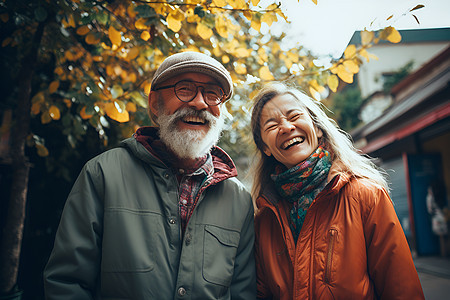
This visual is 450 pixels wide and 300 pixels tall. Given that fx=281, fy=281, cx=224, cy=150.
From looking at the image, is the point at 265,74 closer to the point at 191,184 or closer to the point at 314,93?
the point at 314,93

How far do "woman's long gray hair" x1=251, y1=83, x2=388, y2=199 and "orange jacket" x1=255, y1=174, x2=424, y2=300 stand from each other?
21 centimetres

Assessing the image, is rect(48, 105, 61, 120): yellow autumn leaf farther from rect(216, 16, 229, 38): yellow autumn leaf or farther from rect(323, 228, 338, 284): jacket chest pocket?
rect(323, 228, 338, 284): jacket chest pocket

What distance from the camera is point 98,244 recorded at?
1513 millimetres

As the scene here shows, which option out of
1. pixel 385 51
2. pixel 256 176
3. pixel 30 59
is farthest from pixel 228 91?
pixel 385 51

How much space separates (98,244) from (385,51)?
19448 mm

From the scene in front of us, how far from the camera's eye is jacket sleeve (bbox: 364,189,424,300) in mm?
1431

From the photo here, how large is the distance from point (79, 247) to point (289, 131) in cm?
142

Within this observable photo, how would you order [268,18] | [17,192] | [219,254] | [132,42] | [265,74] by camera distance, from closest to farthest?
[219,254] → [268,18] → [265,74] → [17,192] → [132,42]

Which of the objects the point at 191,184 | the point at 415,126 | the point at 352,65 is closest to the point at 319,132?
the point at 352,65

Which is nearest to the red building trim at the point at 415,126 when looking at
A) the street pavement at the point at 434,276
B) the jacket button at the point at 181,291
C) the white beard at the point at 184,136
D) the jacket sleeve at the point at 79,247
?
the street pavement at the point at 434,276

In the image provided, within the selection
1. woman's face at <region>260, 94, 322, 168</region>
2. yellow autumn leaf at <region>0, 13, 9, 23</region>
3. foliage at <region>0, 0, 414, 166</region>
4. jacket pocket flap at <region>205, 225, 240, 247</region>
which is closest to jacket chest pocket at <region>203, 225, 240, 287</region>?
jacket pocket flap at <region>205, 225, 240, 247</region>

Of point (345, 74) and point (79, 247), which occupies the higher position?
point (345, 74)

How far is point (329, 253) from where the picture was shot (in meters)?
1.56

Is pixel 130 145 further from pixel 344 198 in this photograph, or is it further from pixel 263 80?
pixel 263 80
